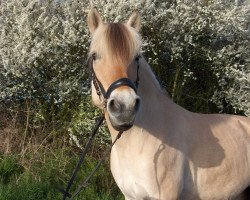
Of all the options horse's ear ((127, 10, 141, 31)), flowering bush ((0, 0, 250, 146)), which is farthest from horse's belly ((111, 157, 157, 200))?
flowering bush ((0, 0, 250, 146))

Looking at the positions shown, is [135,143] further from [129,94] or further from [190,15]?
[190,15]

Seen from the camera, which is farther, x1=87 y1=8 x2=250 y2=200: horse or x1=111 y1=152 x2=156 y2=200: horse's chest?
x1=111 y1=152 x2=156 y2=200: horse's chest

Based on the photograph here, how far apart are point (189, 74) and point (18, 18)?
241cm

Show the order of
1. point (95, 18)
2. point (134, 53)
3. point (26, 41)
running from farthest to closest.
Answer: point (26, 41) < point (95, 18) < point (134, 53)

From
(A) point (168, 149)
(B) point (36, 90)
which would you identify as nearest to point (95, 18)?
(A) point (168, 149)

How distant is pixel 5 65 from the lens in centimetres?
538

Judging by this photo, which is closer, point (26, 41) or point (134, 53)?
point (134, 53)

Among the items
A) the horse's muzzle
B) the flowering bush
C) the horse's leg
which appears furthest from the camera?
the flowering bush

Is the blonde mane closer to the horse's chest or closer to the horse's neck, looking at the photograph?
the horse's neck

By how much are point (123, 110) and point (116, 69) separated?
1.10 feet

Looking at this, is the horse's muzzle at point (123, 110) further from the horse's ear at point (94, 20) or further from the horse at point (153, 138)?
the horse's ear at point (94, 20)

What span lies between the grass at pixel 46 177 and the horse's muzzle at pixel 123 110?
2.24 m

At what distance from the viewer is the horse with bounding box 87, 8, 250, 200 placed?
9.03 feet

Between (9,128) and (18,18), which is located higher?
(18,18)
